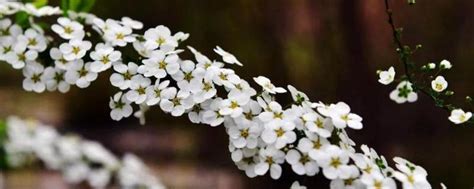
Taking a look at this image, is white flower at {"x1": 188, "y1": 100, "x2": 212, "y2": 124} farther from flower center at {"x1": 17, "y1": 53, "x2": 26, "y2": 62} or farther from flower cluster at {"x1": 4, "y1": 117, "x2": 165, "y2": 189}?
flower cluster at {"x1": 4, "y1": 117, "x2": 165, "y2": 189}

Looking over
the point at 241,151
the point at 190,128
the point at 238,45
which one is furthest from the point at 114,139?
the point at 241,151

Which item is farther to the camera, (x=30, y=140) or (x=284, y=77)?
(x=284, y=77)

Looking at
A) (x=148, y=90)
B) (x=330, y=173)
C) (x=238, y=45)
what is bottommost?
(x=330, y=173)

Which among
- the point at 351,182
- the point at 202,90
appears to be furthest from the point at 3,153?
the point at 351,182

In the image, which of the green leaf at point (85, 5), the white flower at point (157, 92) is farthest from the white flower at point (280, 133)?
the green leaf at point (85, 5)

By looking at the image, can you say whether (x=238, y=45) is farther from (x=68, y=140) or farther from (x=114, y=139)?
(x=114, y=139)

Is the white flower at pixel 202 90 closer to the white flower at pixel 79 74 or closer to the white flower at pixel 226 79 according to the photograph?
the white flower at pixel 226 79
